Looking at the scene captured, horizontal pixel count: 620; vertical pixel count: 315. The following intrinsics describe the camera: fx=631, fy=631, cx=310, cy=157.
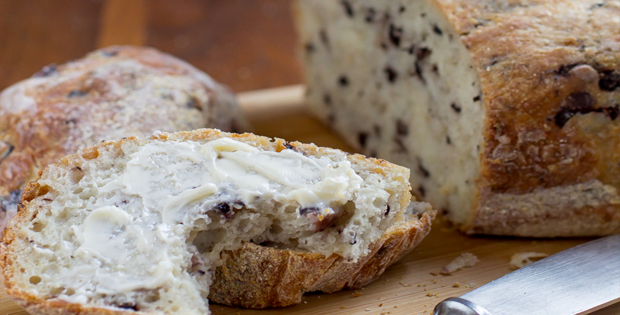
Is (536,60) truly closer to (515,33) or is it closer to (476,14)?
(515,33)

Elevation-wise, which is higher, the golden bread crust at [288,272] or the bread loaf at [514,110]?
the bread loaf at [514,110]

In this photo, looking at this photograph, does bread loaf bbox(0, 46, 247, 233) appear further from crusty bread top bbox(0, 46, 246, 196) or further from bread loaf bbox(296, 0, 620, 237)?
bread loaf bbox(296, 0, 620, 237)

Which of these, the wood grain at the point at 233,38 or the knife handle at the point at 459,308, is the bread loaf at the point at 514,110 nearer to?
the knife handle at the point at 459,308

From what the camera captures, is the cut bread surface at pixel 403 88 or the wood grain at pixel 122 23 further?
the wood grain at pixel 122 23

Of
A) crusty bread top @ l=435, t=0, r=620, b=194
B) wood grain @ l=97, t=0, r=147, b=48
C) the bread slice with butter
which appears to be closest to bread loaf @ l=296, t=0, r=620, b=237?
crusty bread top @ l=435, t=0, r=620, b=194

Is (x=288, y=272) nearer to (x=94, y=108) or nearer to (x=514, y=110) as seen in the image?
(x=514, y=110)

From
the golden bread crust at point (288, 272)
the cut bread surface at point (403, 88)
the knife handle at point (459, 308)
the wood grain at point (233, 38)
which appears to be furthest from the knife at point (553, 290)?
the wood grain at point (233, 38)

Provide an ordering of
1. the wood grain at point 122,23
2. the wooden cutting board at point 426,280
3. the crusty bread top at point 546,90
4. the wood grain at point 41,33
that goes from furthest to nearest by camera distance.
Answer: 1. the wood grain at point 122,23
2. the wood grain at point 41,33
3. the crusty bread top at point 546,90
4. the wooden cutting board at point 426,280
